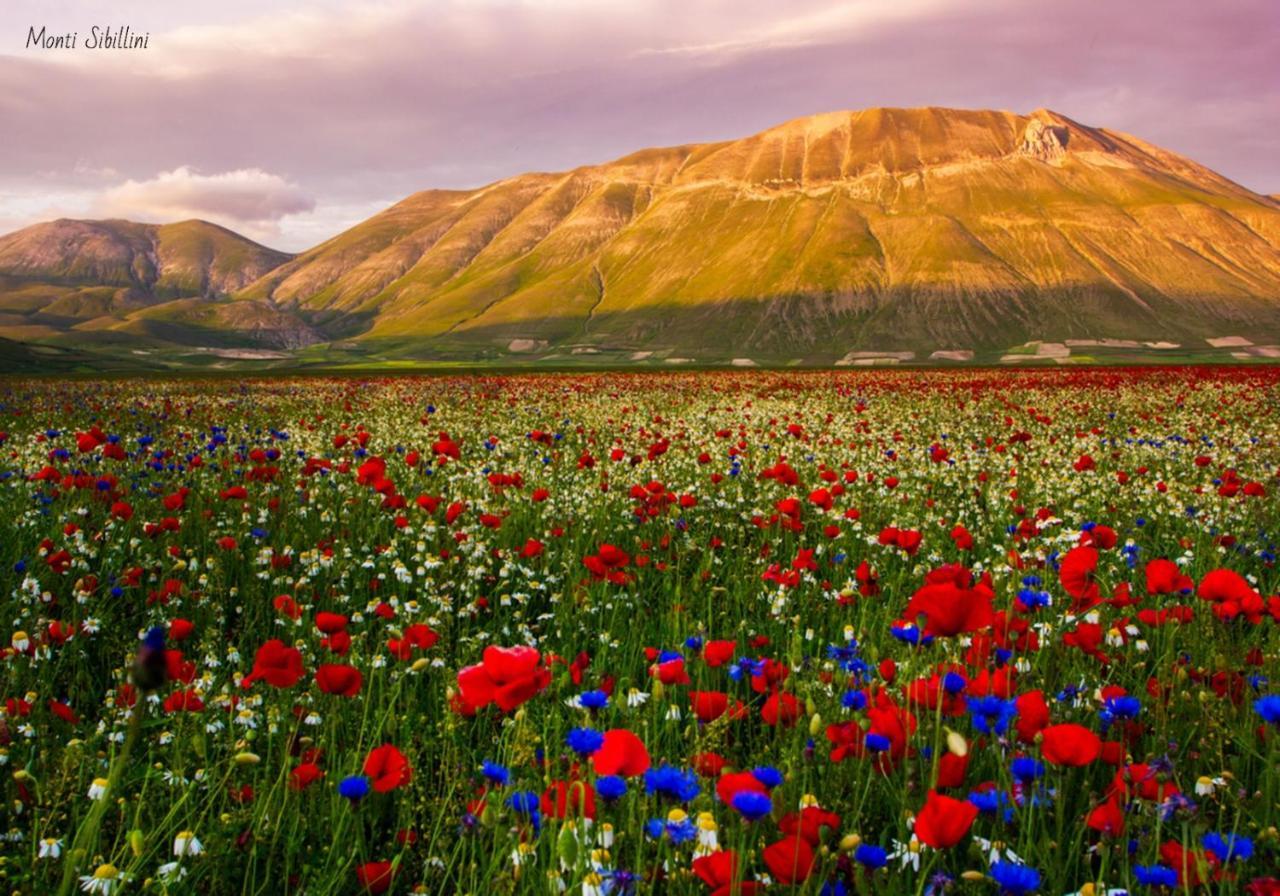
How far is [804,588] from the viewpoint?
625 cm

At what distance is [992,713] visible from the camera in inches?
107

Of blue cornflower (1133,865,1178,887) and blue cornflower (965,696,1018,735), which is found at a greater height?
blue cornflower (965,696,1018,735)

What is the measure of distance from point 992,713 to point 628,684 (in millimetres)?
1856

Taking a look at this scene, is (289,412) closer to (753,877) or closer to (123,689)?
(123,689)

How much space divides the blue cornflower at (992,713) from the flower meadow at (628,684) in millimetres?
32

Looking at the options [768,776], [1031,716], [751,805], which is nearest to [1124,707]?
[1031,716]

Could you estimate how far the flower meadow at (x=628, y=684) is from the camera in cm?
238

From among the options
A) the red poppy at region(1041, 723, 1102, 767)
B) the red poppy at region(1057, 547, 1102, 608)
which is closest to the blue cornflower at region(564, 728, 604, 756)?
the red poppy at region(1041, 723, 1102, 767)

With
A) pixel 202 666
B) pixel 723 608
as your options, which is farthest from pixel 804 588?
pixel 202 666

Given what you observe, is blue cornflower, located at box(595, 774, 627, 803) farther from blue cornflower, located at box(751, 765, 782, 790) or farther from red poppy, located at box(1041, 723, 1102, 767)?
red poppy, located at box(1041, 723, 1102, 767)

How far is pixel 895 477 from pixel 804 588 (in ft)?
17.6

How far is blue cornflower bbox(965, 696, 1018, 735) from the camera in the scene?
2704 millimetres

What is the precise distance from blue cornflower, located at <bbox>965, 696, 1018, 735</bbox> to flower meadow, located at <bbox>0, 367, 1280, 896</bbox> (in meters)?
0.03

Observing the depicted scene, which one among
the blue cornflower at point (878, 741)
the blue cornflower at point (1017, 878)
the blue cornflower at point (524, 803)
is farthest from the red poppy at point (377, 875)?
the blue cornflower at point (1017, 878)
